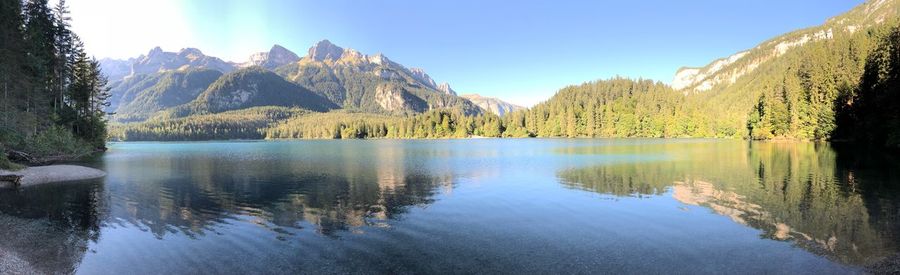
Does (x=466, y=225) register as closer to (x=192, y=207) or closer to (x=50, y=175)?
(x=192, y=207)

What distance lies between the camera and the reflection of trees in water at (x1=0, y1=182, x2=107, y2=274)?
1493 centimetres

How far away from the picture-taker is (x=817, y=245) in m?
15.3

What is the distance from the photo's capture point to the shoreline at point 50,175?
1383 inches

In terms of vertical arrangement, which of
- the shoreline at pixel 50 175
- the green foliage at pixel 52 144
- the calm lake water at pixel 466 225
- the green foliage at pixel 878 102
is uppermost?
the green foliage at pixel 878 102

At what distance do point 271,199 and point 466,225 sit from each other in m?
14.9

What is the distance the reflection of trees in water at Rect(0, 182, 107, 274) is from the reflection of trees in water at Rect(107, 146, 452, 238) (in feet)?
5.14

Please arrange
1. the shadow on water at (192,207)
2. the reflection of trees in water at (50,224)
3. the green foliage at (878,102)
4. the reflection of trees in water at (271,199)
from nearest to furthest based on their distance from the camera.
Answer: the reflection of trees in water at (50,224) → the shadow on water at (192,207) → the reflection of trees in water at (271,199) → the green foliage at (878,102)

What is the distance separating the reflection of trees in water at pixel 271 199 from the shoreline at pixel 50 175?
9.67 feet

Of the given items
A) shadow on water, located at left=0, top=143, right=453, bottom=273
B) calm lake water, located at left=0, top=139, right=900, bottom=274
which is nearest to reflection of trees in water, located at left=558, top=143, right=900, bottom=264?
calm lake water, located at left=0, top=139, right=900, bottom=274

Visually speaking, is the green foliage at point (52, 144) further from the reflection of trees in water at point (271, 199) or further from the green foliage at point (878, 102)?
the green foliage at point (878, 102)

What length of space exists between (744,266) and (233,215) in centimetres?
2281

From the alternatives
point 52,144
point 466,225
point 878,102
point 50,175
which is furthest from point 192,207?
point 878,102

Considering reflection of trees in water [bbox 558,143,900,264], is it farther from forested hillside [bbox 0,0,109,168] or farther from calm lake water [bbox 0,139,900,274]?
forested hillside [bbox 0,0,109,168]

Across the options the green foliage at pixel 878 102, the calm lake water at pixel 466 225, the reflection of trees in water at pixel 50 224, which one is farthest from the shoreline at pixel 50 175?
the green foliage at pixel 878 102
